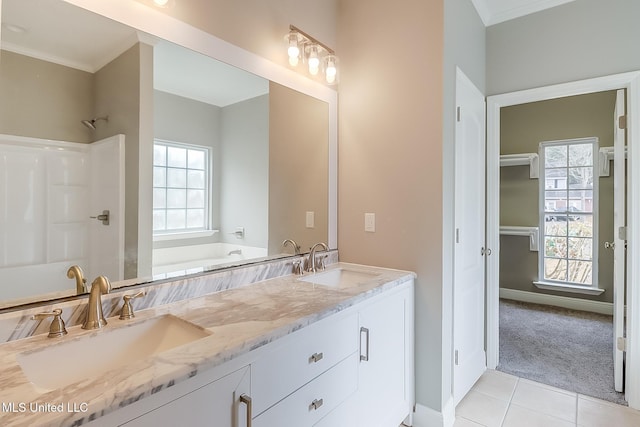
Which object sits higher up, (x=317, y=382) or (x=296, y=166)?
(x=296, y=166)

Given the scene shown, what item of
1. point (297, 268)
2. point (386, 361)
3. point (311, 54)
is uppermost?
point (311, 54)

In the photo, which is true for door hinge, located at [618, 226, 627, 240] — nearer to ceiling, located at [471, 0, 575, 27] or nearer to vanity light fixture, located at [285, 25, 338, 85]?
ceiling, located at [471, 0, 575, 27]

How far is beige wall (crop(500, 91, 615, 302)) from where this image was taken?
3.89m

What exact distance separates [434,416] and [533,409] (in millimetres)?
742

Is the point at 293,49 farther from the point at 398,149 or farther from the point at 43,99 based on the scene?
the point at 43,99

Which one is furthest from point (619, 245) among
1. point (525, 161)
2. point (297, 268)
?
point (525, 161)

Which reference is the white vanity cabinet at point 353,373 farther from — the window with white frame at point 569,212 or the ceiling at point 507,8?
the window with white frame at point 569,212

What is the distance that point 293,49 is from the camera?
1.92m

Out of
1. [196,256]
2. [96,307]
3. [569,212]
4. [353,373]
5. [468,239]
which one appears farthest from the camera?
[569,212]

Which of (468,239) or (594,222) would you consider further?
(594,222)

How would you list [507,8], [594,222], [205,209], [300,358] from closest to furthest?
[300,358]
[205,209]
[507,8]
[594,222]

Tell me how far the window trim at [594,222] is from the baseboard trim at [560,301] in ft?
0.44

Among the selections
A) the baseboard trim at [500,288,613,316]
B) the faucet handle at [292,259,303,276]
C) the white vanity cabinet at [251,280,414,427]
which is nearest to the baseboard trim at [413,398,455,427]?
the white vanity cabinet at [251,280,414,427]

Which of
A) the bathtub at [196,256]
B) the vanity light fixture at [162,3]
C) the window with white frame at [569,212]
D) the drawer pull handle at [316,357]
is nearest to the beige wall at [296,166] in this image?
the bathtub at [196,256]
